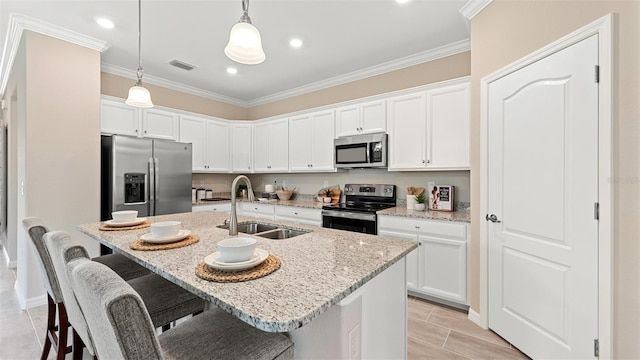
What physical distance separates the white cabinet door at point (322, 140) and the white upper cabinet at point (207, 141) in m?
1.66

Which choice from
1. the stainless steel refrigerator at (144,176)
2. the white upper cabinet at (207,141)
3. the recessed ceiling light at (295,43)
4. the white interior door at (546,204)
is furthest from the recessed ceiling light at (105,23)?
the white interior door at (546,204)

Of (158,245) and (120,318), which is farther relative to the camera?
(158,245)

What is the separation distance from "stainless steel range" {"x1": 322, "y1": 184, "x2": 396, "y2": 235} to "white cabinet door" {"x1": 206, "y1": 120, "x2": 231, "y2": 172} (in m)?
2.17

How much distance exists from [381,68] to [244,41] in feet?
8.85

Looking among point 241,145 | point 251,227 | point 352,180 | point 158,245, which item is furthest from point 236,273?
point 241,145

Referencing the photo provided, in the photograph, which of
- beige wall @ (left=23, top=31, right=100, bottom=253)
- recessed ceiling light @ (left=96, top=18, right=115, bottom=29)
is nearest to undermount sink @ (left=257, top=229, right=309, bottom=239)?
beige wall @ (left=23, top=31, right=100, bottom=253)

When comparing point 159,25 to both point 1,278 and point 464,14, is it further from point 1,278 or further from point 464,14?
point 1,278

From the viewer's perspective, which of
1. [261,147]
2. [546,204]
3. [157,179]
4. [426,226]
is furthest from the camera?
[261,147]

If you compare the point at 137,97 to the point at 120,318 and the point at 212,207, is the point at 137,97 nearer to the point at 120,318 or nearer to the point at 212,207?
the point at 120,318

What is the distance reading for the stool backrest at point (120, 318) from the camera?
2.15 ft

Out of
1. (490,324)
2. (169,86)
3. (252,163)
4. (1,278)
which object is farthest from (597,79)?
(1,278)

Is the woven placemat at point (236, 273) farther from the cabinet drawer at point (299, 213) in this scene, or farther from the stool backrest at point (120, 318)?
the cabinet drawer at point (299, 213)

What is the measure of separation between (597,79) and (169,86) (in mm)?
4931

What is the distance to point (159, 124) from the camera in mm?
3945
